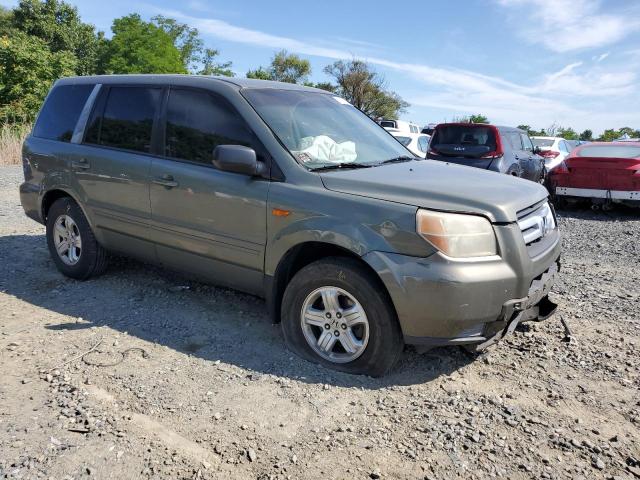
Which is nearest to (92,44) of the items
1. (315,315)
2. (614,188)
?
(614,188)

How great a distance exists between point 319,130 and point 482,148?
7288mm

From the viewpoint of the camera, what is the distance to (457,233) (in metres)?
3.11

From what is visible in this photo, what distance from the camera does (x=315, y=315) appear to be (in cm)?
359

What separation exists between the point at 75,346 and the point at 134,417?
116 cm

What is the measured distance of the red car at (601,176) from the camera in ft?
31.8

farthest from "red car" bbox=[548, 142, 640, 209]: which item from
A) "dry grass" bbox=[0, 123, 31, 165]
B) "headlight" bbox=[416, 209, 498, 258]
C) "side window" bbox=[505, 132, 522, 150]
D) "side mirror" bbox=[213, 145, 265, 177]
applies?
"dry grass" bbox=[0, 123, 31, 165]

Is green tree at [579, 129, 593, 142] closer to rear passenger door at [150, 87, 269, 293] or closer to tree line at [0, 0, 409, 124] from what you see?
tree line at [0, 0, 409, 124]

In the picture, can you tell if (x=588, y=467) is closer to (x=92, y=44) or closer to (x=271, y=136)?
(x=271, y=136)

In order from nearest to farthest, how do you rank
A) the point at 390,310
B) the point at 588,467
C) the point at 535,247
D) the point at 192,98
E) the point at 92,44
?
the point at 588,467, the point at 390,310, the point at 535,247, the point at 192,98, the point at 92,44

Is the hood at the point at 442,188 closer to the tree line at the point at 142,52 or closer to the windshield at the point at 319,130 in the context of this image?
the windshield at the point at 319,130

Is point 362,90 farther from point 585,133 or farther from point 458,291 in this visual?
point 458,291

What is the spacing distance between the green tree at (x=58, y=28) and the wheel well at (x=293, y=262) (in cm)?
4527

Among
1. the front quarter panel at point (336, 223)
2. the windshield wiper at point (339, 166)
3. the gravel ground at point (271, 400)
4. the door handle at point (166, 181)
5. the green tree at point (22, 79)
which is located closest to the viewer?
the gravel ground at point (271, 400)

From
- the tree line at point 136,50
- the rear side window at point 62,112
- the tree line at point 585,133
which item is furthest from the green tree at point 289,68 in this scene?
the rear side window at point 62,112
